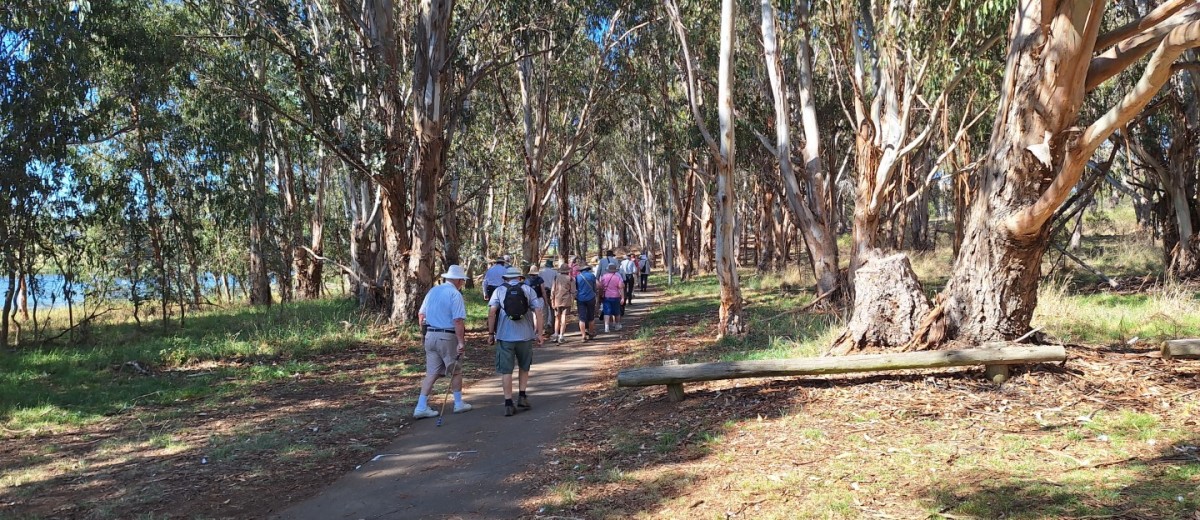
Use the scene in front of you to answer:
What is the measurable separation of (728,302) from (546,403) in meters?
4.37

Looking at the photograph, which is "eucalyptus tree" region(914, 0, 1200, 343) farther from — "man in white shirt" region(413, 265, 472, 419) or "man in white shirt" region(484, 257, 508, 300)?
"man in white shirt" region(484, 257, 508, 300)

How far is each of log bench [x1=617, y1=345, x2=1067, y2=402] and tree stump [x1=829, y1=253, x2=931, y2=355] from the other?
0.77 meters

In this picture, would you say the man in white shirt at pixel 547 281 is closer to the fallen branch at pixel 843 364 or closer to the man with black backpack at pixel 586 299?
the man with black backpack at pixel 586 299

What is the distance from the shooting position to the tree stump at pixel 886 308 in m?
7.56

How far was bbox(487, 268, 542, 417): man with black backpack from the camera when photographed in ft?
26.3

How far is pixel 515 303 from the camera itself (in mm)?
8000

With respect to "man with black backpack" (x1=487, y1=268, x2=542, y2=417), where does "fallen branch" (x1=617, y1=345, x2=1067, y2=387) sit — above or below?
below

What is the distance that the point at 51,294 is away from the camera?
15.1 m

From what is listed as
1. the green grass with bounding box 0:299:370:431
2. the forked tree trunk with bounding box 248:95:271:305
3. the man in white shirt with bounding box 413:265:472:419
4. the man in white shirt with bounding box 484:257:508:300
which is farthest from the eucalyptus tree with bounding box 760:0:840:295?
the forked tree trunk with bounding box 248:95:271:305

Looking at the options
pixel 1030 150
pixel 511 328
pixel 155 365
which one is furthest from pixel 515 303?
pixel 155 365

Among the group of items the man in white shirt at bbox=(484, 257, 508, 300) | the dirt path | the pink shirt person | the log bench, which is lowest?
the dirt path

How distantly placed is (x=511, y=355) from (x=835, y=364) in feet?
10.7

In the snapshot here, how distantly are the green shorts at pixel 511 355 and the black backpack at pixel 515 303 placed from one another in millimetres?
285

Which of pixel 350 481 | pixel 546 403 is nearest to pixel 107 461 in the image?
pixel 350 481
